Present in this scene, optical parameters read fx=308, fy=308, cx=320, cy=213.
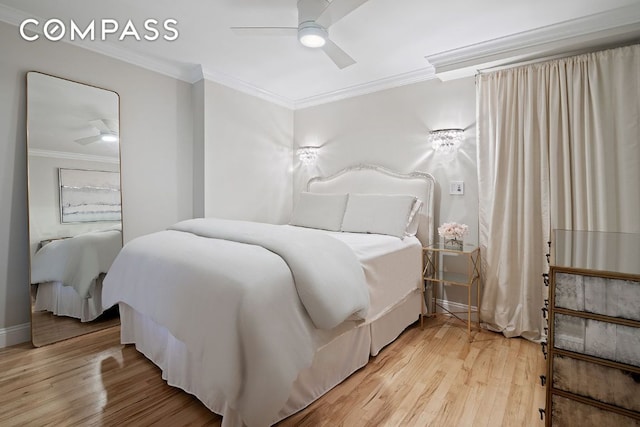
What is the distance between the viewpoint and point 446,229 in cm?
268

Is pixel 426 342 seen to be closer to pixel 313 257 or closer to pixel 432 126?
pixel 313 257

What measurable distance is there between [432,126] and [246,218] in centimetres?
232

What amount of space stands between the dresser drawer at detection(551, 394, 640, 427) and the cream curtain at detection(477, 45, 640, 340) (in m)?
1.50

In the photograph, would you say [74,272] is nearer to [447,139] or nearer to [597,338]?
[597,338]

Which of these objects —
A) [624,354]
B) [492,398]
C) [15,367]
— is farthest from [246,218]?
[624,354]

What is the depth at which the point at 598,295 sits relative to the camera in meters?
1.12

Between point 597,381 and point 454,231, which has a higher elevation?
point 454,231

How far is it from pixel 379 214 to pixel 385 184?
1.95 feet

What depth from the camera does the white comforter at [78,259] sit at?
2.40 meters

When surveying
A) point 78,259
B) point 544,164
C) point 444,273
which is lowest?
point 444,273

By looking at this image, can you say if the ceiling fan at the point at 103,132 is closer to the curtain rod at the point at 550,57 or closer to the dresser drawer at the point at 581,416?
the curtain rod at the point at 550,57

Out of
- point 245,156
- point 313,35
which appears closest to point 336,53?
point 313,35

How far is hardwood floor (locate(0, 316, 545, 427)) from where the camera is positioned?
5.21 ft

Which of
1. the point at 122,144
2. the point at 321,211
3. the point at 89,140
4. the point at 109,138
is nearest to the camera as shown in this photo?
the point at 89,140
